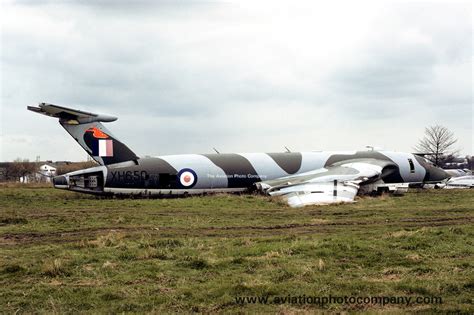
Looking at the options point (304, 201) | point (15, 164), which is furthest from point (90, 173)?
point (15, 164)

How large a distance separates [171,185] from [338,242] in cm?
1979

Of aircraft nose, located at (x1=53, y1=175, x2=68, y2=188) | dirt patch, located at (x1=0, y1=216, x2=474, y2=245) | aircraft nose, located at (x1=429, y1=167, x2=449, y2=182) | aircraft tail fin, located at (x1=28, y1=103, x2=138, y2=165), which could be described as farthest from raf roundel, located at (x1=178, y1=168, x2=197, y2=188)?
aircraft nose, located at (x1=429, y1=167, x2=449, y2=182)

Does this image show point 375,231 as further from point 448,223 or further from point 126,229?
point 126,229

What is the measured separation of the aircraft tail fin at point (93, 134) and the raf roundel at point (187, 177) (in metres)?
3.34

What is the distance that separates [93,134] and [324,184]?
42.8 feet

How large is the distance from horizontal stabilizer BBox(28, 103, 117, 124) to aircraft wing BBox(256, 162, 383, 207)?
1021cm

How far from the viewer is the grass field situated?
8016mm

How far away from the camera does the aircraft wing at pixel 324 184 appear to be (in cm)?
2530

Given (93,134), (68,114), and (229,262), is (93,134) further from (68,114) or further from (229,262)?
A: (229,262)

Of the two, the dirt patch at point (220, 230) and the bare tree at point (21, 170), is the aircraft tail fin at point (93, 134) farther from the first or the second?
the bare tree at point (21, 170)

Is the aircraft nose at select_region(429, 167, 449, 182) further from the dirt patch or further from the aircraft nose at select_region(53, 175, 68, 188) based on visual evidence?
the aircraft nose at select_region(53, 175, 68, 188)

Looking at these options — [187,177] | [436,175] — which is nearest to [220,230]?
[187,177]

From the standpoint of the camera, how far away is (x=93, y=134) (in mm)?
29484

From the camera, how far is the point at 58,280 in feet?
30.9
